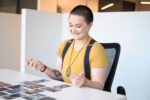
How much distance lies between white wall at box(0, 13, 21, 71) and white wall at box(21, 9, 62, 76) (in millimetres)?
773

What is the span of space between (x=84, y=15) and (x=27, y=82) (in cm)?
56

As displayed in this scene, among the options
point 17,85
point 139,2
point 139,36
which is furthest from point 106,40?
point 139,2

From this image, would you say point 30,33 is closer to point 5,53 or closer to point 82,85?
point 5,53

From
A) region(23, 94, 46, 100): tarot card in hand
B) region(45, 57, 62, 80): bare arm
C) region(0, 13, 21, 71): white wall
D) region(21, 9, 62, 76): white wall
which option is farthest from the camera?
region(0, 13, 21, 71): white wall

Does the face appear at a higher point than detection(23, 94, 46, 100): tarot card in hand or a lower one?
higher

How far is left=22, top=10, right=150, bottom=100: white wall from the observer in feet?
8.23

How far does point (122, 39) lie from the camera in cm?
266

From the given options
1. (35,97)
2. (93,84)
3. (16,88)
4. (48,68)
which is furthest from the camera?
(48,68)

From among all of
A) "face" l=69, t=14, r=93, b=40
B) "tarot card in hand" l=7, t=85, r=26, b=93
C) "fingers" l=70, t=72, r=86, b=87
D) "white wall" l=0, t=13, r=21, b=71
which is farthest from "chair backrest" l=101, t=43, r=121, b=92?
"white wall" l=0, t=13, r=21, b=71

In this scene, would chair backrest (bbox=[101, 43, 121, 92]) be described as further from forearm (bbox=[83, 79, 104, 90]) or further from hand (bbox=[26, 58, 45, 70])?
hand (bbox=[26, 58, 45, 70])

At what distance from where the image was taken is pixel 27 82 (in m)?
1.29

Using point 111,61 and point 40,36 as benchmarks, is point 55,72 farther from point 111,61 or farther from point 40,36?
point 40,36

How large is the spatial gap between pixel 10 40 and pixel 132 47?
1832 millimetres

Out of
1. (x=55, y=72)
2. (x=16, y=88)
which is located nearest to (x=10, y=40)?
(x=55, y=72)
